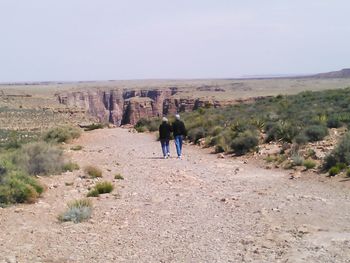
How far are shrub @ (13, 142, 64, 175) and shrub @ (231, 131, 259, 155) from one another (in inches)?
292

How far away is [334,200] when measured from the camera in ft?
34.4

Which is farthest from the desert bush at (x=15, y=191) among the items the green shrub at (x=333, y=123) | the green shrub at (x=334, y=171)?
the green shrub at (x=333, y=123)

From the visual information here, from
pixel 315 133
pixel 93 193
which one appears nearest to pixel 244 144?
pixel 315 133

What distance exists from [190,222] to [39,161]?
7.41 m

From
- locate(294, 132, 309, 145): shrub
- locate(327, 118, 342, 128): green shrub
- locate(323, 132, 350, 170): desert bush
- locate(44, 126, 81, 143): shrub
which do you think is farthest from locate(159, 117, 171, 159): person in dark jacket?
locate(44, 126, 81, 143): shrub

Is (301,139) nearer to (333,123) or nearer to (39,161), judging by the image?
(333,123)

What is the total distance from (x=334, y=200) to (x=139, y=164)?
8.38 meters

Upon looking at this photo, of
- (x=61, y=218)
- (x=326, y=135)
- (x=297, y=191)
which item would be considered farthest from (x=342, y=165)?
(x=61, y=218)

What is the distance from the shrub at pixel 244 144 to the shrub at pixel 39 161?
7.42 metres

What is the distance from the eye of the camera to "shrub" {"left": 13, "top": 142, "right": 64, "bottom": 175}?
14406mm

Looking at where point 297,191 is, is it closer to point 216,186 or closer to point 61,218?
point 216,186

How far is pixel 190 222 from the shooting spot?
29.4 feet

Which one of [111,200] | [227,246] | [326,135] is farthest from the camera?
[326,135]

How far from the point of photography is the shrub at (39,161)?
1441 centimetres
